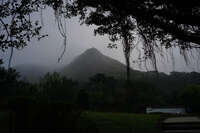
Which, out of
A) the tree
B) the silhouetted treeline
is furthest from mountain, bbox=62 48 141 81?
the silhouetted treeline

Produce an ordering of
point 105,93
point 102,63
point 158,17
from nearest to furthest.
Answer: point 158,17 → point 102,63 → point 105,93

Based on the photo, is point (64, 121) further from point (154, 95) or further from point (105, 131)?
point (154, 95)

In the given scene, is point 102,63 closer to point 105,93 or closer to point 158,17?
point 158,17

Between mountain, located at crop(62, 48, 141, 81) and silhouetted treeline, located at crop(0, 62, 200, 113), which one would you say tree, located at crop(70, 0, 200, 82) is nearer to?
mountain, located at crop(62, 48, 141, 81)

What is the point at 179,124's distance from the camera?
394 inches

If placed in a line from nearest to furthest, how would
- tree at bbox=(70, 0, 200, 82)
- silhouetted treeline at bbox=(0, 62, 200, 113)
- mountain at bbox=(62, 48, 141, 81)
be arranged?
1. tree at bbox=(70, 0, 200, 82)
2. mountain at bbox=(62, 48, 141, 81)
3. silhouetted treeline at bbox=(0, 62, 200, 113)

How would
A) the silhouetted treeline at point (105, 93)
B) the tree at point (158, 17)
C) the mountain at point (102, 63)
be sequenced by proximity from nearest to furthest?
the tree at point (158, 17) < the mountain at point (102, 63) < the silhouetted treeline at point (105, 93)

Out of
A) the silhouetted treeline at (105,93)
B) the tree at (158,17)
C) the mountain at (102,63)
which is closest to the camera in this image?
the tree at (158,17)

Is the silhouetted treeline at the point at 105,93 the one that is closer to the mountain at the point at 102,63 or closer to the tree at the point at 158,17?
the mountain at the point at 102,63

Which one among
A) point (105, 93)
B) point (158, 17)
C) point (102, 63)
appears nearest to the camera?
point (158, 17)

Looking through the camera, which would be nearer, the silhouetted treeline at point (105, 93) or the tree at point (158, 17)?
the tree at point (158, 17)

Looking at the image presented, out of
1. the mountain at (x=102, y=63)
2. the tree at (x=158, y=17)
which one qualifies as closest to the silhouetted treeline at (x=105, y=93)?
the mountain at (x=102, y=63)

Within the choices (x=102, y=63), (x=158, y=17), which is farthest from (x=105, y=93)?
(x=158, y=17)

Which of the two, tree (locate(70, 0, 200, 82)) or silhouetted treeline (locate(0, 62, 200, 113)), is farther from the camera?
silhouetted treeline (locate(0, 62, 200, 113))
